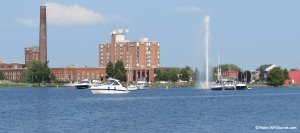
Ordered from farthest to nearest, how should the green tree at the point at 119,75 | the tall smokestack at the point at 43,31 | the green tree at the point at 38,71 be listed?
the green tree at the point at 38,71 → the tall smokestack at the point at 43,31 → the green tree at the point at 119,75

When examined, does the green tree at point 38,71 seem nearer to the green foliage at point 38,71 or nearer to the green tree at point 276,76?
the green foliage at point 38,71

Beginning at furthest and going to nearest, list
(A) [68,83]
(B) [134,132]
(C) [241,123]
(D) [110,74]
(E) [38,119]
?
(A) [68,83] → (D) [110,74] → (E) [38,119] → (C) [241,123] → (B) [134,132]

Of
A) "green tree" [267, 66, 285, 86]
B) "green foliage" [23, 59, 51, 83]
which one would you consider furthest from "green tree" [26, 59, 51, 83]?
"green tree" [267, 66, 285, 86]

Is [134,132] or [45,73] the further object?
[45,73]

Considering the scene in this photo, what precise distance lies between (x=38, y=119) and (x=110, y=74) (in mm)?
131019

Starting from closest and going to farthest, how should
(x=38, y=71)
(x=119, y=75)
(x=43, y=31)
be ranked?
(x=119, y=75), (x=43, y=31), (x=38, y=71)

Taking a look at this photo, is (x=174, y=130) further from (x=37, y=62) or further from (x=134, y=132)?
(x=37, y=62)

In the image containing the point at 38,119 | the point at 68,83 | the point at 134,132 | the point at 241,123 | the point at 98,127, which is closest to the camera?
the point at 134,132

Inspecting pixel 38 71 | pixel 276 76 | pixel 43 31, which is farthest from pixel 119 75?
pixel 276 76

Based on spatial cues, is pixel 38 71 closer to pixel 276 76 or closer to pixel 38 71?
pixel 38 71

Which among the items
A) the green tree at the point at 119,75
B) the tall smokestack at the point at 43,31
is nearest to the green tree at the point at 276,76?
the green tree at the point at 119,75

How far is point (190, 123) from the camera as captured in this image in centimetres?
4184

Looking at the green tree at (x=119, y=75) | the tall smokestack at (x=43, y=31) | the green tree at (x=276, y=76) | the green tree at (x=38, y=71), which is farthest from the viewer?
the green tree at (x=276, y=76)

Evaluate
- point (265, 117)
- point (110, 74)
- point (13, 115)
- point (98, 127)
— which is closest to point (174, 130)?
point (98, 127)
